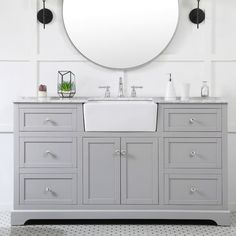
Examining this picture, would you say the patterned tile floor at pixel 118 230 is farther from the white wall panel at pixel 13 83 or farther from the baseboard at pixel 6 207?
the white wall panel at pixel 13 83

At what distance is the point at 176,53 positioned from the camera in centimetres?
452

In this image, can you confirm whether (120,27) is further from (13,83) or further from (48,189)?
(48,189)

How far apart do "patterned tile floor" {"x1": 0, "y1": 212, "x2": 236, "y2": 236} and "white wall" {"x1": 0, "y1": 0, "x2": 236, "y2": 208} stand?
2.06 feet

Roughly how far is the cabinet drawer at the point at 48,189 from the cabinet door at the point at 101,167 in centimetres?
11

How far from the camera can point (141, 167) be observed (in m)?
4.04

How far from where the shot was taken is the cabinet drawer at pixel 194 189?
159 inches

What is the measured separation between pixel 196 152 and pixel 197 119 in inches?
9.4

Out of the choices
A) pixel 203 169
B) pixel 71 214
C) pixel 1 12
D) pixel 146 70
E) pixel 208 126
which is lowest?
pixel 71 214

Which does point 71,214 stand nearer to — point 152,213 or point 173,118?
point 152,213

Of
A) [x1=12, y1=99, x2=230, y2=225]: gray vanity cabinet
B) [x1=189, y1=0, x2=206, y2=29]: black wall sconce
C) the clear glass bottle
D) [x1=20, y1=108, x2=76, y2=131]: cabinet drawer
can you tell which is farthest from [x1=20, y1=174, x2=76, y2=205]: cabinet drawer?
[x1=189, y1=0, x2=206, y2=29]: black wall sconce

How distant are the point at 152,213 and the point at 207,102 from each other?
90 centimetres

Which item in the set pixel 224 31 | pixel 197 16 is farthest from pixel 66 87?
pixel 224 31

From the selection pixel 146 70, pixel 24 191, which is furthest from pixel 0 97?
pixel 146 70

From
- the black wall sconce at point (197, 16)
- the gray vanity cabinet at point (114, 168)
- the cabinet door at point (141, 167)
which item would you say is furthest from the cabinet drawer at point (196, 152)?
the black wall sconce at point (197, 16)
